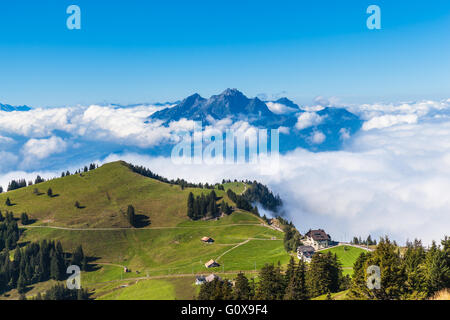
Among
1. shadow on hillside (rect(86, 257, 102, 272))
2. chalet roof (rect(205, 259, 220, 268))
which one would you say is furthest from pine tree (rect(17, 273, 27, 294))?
chalet roof (rect(205, 259, 220, 268))

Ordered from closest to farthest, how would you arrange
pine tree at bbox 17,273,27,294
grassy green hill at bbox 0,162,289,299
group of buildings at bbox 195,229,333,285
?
1. grassy green hill at bbox 0,162,289,299
2. group of buildings at bbox 195,229,333,285
3. pine tree at bbox 17,273,27,294

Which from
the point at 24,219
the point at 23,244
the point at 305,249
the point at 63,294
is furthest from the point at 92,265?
the point at 305,249

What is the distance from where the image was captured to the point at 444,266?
1925 inches

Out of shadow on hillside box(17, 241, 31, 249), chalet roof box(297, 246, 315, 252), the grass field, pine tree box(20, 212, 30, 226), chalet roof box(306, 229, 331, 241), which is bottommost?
shadow on hillside box(17, 241, 31, 249)

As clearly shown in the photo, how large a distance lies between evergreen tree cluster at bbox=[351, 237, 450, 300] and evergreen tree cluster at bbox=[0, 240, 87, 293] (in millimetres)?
152384

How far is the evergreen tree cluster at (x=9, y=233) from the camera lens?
178625mm

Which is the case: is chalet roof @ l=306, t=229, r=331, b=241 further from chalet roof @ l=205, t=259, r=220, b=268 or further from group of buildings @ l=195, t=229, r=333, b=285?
chalet roof @ l=205, t=259, r=220, b=268

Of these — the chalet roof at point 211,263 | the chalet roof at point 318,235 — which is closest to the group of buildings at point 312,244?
the chalet roof at point 318,235

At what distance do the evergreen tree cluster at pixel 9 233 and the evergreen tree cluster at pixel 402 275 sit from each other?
199 m

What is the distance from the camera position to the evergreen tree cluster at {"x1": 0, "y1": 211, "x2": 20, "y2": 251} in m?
179

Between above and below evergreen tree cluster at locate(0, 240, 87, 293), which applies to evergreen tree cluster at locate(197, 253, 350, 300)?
above
